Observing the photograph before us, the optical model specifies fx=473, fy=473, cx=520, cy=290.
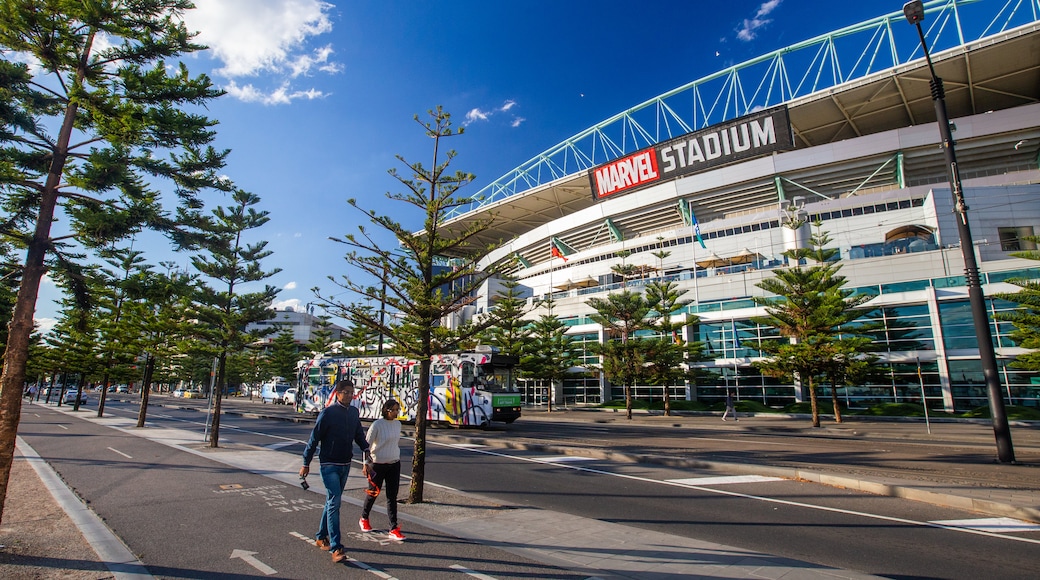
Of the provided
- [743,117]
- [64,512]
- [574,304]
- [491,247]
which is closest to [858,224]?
[743,117]

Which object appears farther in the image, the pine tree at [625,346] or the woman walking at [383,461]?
the pine tree at [625,346]

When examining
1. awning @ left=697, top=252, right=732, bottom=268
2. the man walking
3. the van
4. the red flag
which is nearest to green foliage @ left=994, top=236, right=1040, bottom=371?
awning @ left=697, top=252, right=732, bottom=268

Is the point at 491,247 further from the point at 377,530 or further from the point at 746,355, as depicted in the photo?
the point at 746,355

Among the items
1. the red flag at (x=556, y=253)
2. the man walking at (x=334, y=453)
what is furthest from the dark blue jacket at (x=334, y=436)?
the red flag at (x=556, y=253)

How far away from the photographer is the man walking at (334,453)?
17.0 ft

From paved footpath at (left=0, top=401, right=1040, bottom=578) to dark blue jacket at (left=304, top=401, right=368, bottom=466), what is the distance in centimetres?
177

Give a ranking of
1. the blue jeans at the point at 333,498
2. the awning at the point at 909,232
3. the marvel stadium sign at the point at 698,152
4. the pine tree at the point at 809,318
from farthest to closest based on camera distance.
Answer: the marvel stadium sign at the point at 698,152
the awning at the point at 909,232
the pine tree at the point at 809,318
the blue jeans at the point at 333,498

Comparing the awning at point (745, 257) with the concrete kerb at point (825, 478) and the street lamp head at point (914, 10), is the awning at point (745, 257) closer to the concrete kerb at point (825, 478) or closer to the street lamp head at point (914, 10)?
the street lamp head at point (914, 10)

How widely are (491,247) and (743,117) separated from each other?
A: 42.0 meters

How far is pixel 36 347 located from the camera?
3575 centimetres

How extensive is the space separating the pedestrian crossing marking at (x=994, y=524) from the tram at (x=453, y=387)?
48.4 ft

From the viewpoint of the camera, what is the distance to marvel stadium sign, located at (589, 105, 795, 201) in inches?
1634

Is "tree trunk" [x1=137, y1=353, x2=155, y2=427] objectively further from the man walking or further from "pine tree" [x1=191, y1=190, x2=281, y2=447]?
the man walking

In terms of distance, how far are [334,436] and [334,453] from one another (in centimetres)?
19
